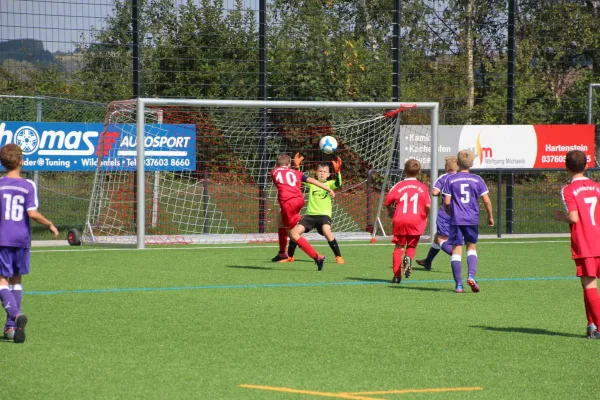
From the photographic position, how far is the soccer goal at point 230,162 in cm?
1738

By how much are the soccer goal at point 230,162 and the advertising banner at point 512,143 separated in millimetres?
627

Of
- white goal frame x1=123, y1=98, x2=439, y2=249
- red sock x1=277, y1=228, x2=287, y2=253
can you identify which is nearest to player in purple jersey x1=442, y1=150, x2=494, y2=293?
red sock x1=277, y1=228, x2=287, y2=253

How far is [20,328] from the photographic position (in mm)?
7484

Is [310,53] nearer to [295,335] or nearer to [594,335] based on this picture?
[295,335]

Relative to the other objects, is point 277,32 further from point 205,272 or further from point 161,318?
point 161,318

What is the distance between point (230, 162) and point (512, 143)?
5833 mm

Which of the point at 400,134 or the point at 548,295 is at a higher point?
the point at 400,134

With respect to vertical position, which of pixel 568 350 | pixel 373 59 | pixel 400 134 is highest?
pixel 373 59

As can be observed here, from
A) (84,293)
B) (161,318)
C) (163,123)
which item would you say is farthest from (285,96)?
(161,318)

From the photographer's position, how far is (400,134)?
63.3 feet

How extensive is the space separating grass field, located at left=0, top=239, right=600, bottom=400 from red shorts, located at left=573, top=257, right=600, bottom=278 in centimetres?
54

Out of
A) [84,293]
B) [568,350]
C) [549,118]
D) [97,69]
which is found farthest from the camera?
[549,118]

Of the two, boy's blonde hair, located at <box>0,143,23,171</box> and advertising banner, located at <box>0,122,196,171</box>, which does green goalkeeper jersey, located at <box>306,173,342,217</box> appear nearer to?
advertising banner, located at <box>0,122,196,171</box>

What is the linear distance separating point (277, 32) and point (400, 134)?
3.14 metres
